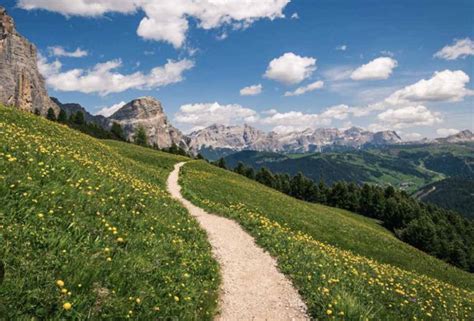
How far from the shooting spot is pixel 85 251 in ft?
26.6

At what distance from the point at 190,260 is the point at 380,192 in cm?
10578

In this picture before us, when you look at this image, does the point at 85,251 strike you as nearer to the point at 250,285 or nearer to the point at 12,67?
the point at 250,285

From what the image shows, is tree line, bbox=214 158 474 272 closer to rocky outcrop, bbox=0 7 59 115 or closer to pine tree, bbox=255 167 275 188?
pine tree, bbox=255 167 275 188

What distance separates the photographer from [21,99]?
188 metres

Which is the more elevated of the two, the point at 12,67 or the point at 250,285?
the point at 12,67

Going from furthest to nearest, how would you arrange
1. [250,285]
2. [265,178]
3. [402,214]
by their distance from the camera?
1. [265,178]
2. [402,214]
3. [250,285]

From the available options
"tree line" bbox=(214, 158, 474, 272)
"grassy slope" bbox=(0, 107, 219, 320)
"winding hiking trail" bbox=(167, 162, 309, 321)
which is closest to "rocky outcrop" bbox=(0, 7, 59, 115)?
"tree line" bbox=(214, 158, 474, 272)

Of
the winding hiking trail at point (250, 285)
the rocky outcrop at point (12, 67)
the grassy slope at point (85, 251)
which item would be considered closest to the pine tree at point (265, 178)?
the winding hiking trail at point (250, 285)

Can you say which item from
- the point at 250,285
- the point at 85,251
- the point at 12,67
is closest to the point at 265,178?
the point at 250,285

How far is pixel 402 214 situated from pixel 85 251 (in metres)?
97.2

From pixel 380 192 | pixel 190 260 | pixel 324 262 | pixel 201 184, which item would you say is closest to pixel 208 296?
pixel 190 260

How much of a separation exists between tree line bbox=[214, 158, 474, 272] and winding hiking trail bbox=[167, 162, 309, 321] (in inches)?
2599

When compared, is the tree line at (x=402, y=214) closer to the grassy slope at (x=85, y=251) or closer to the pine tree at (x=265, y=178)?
the pine tree at (x=265, y=178)

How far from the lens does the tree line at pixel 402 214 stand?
67.3 meters
